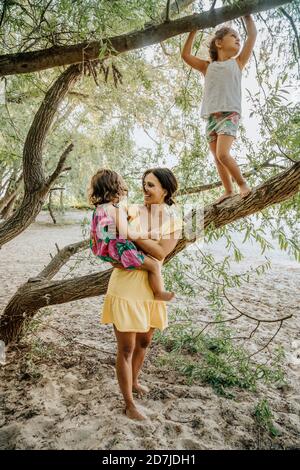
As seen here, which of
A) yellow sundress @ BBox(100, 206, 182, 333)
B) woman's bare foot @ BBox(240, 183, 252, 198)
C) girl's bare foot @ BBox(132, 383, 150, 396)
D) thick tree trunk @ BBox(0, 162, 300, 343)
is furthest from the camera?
girl's bare foot @ BBox(132, 383, 150, 396)

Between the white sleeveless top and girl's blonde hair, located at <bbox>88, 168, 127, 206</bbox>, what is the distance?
83cm

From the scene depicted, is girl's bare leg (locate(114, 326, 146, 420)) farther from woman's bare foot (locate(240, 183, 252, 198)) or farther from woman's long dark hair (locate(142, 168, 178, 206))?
woman's bare foot (locate(240, 183, 252, 198))

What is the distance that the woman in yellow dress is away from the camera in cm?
190

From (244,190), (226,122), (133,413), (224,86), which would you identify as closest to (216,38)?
(224,86)

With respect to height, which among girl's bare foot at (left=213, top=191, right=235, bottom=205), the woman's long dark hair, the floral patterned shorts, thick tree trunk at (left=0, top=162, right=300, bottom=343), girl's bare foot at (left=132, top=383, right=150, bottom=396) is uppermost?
the floral patterned shorts

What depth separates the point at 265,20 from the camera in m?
2.42

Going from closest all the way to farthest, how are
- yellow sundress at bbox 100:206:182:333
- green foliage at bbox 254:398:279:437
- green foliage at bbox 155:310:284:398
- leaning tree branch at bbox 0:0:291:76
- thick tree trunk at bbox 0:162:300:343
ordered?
1. leaning tree branch at bbox 0:0:291:76
2. yellow sundress at bbox 100:206:182:333
3. thick tree trunk at bbox 0:162:300:343
4. green foliage at bbox 254:398:279:437
5. green foliage at bbox 155:310:284:398

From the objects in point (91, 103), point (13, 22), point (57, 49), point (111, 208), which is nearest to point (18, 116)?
point (91, 103)

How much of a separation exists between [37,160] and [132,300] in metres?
1.94

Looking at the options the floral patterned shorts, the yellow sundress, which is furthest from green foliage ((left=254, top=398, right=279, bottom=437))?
the floral patterned shorts

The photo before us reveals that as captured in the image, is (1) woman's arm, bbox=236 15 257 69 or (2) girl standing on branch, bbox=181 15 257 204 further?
(2) girl standing on branch, bbox=181 15 257 204

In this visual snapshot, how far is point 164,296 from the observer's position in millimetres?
1920

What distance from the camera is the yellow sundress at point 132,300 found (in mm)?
1888

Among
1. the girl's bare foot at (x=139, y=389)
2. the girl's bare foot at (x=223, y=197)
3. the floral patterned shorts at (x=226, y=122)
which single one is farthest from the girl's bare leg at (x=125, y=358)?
Result: the floral patterned shorts at (x=226, y=122)
